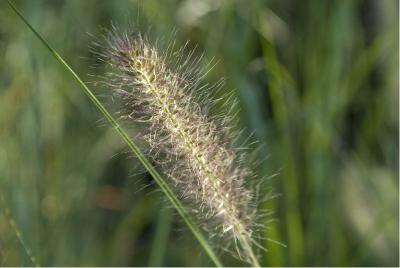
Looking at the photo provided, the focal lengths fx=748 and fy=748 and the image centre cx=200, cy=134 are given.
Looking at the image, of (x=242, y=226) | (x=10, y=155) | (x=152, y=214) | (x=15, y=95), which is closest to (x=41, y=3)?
(x=15, y=95)

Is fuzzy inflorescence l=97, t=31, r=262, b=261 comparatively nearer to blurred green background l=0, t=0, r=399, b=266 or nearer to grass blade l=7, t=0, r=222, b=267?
grass blade l=7, t=0, r=222, b=267

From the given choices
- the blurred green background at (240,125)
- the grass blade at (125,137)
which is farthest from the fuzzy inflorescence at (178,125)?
the blurred green background at (240,125)

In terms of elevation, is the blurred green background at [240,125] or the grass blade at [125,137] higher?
the grass blade at [125,137]

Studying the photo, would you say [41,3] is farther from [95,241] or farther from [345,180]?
[345,180]

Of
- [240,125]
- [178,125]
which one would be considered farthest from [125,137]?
[240,125]

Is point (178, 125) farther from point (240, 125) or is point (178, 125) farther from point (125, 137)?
point (240, 125)

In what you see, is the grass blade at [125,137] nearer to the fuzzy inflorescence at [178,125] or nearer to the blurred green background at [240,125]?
the fuzzy inflorescence at [178,125]

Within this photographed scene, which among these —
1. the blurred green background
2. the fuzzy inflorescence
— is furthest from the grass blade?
the blurred green background
